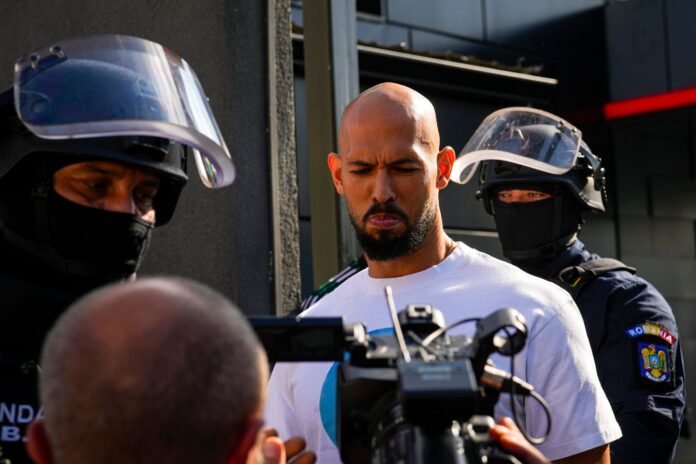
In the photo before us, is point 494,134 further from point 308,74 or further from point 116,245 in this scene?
point 116,245

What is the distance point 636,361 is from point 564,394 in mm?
1249

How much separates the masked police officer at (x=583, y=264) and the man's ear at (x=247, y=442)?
2.40 metres

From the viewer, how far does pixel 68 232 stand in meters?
2.60

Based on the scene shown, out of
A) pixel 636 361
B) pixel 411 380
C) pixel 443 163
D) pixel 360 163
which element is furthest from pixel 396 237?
pixel 411 380

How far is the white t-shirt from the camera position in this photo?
8.42 feet

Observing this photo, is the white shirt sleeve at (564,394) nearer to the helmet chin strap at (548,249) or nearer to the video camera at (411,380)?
the video camera at (411,380)

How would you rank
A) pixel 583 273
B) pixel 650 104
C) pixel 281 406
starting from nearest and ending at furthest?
pixel 281 406, pixel 583 273, pixel 650 104

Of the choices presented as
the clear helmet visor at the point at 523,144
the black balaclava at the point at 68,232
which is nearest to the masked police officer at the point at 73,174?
the black balaclava at the point at 68,232

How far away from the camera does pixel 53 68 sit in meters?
2.72

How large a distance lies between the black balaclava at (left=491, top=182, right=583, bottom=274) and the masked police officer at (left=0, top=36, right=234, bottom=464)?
1.92 meters

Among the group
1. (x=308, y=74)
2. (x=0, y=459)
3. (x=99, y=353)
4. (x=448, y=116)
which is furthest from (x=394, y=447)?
(x=448, y=116)

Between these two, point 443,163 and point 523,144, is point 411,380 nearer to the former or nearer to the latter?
point 443,163

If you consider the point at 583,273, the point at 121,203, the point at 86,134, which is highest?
the point at 86,134

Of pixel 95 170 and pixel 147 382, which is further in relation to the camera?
pixel 95 170
